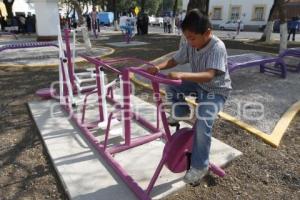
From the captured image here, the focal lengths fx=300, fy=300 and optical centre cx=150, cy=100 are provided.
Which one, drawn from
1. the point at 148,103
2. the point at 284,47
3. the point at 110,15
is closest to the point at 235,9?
the point at 110,15

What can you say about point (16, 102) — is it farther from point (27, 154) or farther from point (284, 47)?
point (284, 47)

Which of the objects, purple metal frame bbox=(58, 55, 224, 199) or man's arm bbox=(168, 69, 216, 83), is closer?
man's arm bbox=(168, 69, 216, 83)

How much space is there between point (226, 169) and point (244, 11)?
41.9 meters

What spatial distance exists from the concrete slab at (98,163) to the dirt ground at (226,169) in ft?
0.33

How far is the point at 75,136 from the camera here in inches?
157

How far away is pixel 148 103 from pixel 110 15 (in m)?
40.1

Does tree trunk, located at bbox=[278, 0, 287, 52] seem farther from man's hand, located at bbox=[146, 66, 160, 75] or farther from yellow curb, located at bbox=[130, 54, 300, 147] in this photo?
man's hand, located at bbox=[146, 66, 160, 75]

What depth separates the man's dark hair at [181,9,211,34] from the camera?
7.73 feet

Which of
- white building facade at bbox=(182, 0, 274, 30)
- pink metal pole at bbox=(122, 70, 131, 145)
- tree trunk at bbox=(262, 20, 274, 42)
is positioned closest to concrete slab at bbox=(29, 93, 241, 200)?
pink metal pole at bbox=(122, 70, 131, 145)

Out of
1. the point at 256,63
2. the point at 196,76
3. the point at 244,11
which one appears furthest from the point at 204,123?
the point at 244,11

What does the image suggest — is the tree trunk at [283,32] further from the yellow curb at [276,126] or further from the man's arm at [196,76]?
the man's arm at [196,76]

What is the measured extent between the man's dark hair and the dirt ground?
1525 millimetres

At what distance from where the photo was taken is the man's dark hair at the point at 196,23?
236 centimetres

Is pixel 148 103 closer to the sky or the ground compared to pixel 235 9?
closer to the ground
